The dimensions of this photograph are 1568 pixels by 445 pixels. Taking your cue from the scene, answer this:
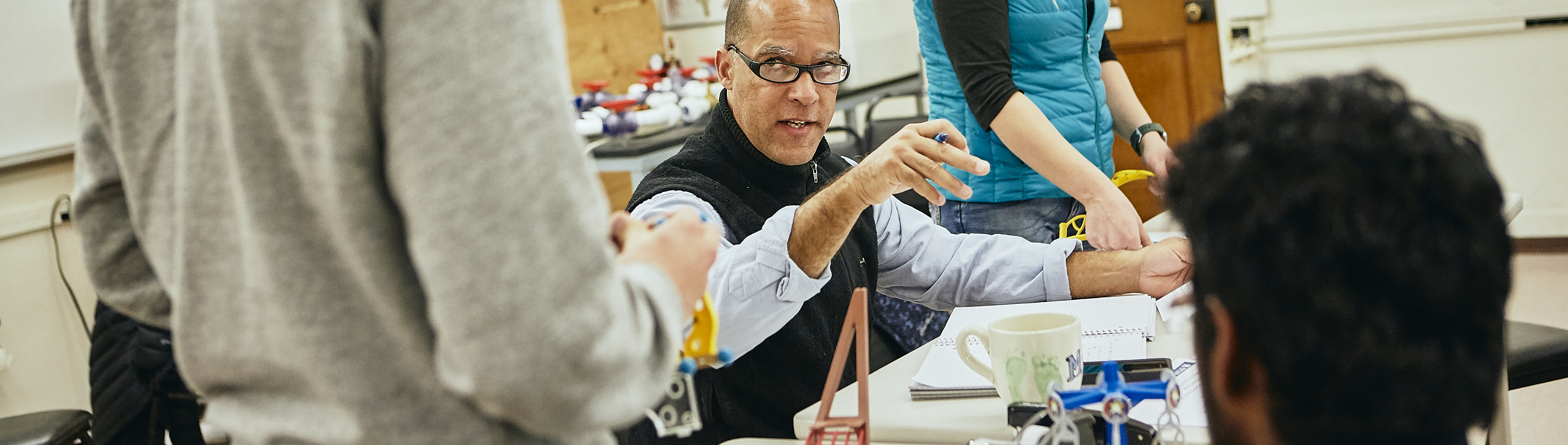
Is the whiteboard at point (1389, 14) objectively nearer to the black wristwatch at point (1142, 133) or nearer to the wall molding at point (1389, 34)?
the wall molding at point (1389, 34)

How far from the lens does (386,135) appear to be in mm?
587

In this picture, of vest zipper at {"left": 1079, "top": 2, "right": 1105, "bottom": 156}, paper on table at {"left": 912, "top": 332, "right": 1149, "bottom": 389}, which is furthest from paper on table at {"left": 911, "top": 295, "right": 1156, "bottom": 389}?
vest zipper at {"left": 1079, "top": 2, "right": 1105, "bottom": 156}

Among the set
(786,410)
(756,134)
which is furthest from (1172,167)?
(756,134)

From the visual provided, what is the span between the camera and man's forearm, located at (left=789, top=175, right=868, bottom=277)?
1.35m

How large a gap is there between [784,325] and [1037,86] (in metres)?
0.80

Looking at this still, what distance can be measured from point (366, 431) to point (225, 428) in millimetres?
127

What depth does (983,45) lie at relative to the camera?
1.85 metres

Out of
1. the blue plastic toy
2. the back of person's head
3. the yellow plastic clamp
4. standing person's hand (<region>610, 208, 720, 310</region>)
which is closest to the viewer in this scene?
the back of person's head

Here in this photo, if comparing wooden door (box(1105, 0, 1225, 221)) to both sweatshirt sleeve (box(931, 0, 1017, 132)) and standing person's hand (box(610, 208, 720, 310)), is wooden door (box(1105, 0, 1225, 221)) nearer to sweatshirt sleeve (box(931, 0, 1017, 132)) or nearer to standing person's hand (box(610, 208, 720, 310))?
sweatshirt sleeve (box(931, 0, 1017, 132))

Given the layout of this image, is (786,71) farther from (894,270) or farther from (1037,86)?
(1037,86)

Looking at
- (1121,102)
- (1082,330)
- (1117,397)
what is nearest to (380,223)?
(1117,397)

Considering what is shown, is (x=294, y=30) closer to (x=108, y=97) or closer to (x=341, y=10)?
(x=341, y=10)

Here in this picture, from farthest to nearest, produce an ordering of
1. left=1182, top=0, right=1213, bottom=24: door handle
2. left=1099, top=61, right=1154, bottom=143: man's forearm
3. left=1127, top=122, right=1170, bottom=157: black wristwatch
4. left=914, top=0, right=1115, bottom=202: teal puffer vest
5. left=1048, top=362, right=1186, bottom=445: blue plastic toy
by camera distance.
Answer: left=1182, top=0, right=1213, bottom=24: door handle < left=1099, top=61, right=1154, bottom=143: man's forearm < left=1127, top=122, right=1170, bottom=157: black wristwatch < left=914, top=0, right=1115, bottom=202: teal puffer vest < left=1048, top=362, right=1186, bottom=445: blue plastic toy

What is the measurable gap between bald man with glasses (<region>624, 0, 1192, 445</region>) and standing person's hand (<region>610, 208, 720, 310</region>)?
580 mm
